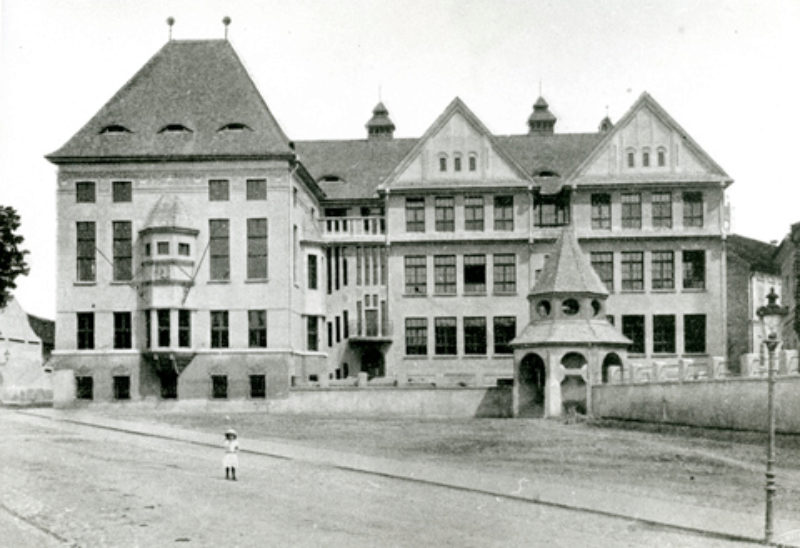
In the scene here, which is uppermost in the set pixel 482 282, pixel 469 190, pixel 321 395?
pixel 469 190

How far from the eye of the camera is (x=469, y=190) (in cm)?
6397

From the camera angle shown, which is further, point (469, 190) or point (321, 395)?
point (469, 190)

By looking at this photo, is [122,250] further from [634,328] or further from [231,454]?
[231,454]

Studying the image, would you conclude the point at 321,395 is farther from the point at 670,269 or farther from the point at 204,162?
the point at 670,269

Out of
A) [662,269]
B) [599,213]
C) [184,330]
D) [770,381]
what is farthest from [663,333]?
[770,381]

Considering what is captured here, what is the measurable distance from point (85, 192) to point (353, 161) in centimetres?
1866

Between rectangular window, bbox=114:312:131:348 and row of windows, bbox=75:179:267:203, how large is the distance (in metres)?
6.08

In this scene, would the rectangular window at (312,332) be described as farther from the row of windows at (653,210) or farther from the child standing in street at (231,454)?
the child standing in street at (231,454)

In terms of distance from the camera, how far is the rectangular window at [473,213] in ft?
211

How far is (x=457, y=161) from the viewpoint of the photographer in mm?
64125

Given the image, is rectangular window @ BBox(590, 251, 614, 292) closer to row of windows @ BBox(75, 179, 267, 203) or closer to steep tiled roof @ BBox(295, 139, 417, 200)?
steep tiled roof @ BBox(295, 139, 417, 200)

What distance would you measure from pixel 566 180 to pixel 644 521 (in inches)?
1754

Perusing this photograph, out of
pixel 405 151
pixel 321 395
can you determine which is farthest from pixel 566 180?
pixel 321 395

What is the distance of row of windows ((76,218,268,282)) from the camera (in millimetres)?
58094
